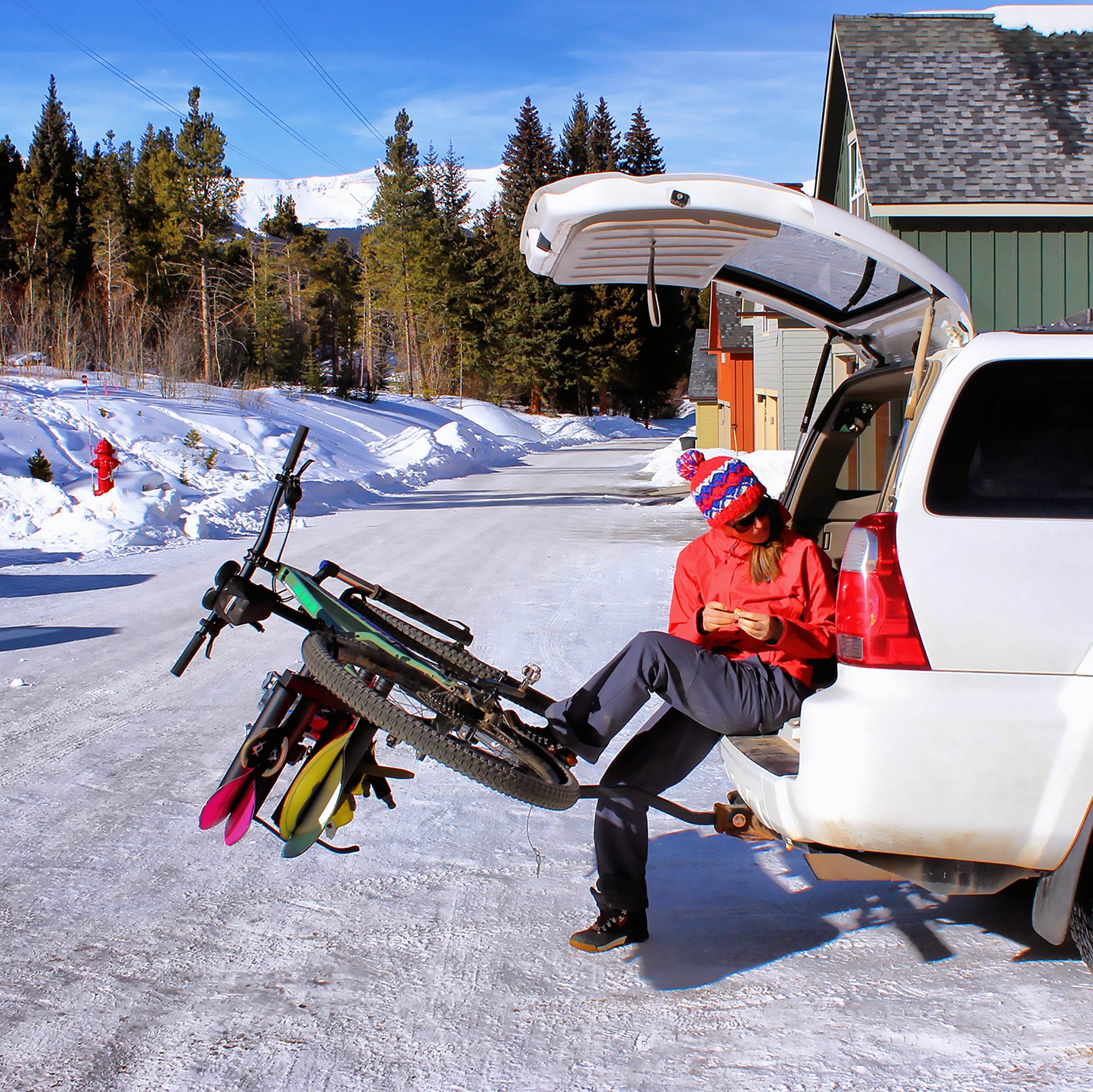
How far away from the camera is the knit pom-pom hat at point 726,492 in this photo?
11.5 feet

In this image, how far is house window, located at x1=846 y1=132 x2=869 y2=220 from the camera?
53.5 ft

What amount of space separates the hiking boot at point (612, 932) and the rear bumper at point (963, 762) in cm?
83

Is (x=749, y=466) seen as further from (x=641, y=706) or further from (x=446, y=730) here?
(x=446, y=730)

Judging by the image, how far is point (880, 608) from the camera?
284cm

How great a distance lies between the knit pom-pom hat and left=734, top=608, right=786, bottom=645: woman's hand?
318mm

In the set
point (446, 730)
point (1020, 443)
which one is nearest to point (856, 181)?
point (1020, 443)

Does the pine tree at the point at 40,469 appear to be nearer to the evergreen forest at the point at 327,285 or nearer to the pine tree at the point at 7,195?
the evergreen forest at the point at 327,285

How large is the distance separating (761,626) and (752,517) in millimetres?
384

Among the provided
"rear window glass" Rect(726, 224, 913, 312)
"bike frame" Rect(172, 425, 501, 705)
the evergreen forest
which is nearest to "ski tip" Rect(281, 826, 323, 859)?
"bike frame" Rect(172, 425, 501, 705)

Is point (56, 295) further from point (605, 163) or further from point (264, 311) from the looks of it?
point (605, 163)

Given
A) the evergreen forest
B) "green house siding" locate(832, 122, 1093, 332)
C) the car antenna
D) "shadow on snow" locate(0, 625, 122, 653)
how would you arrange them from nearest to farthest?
the car antenna, "shadow on snow" locate(0, 625, 122, 653), "green house siding" locate(832, 122, 1093, 332), the evergreen forest

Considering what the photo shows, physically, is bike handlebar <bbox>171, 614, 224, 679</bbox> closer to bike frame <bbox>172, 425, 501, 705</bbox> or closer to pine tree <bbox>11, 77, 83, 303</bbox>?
bike frame <bbox>172, 425, 501, 705</bbox>

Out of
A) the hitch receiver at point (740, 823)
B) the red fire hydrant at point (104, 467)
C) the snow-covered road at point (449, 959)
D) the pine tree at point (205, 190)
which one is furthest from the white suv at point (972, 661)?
the pine tree at point (205, 190)

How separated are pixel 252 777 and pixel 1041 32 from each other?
16.4 m
